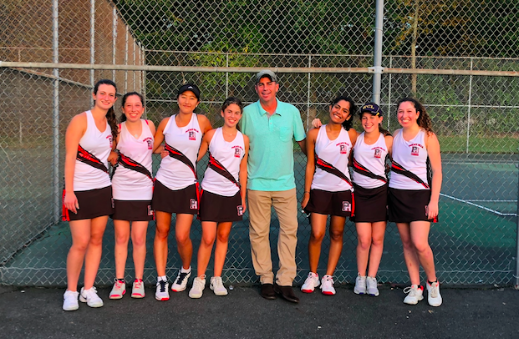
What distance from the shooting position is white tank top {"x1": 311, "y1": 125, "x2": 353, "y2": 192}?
13.2 ft

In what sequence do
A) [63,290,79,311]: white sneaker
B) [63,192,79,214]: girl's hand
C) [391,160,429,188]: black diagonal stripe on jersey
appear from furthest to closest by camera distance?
1. [391,160,429,188]: black diagonal stripe on jersey
2. [63,290,79,311]: white sneaker
3. [63,192,79,214]: girl's hand

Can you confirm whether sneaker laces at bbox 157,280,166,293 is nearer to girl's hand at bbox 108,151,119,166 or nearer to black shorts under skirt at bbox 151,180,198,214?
black shorts under skirt at bbox 151,180,198,214

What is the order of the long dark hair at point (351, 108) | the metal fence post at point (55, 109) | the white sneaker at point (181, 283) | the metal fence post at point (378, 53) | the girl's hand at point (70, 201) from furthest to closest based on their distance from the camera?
the metal fence post at point (55, 109)
the metal fence post at point (378, 53)
the white sneaker at point (181, 283)
the long dark hair at point (351, 108)
the girl's hand at point (70, 201)

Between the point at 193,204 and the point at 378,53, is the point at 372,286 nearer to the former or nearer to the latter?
the point at 193,204

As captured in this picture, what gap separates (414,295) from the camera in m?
3.96

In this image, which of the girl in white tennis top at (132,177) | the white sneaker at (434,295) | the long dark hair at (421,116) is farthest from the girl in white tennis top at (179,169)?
the white sneaker at (434,295)

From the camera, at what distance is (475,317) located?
12.2 feet

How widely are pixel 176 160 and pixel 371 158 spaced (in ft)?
5.47

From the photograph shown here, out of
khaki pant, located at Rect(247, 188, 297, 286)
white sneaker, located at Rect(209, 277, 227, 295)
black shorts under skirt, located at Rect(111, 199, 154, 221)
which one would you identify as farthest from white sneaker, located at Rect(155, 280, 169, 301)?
khaki pant, located at Rect(247, 188, 297, 286)

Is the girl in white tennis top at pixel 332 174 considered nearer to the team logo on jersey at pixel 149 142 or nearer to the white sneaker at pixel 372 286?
the white sneaker at pixel 372 286

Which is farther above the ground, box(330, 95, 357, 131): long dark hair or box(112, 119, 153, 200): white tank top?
box(330, 95, 357, 131): long dark hair

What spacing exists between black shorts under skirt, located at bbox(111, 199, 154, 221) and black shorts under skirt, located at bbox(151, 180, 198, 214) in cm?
7

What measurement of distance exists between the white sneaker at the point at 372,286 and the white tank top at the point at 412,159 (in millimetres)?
874

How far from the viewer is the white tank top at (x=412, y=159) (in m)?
3.86
